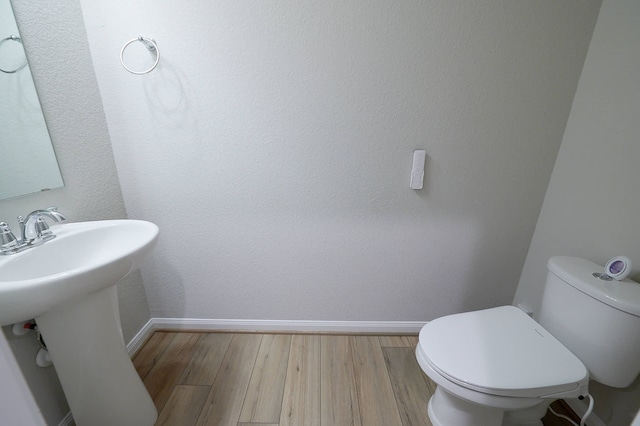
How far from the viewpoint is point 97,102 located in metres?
1.21

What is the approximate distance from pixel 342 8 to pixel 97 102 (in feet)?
3.90

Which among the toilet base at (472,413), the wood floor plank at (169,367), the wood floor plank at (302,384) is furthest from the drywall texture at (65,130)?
the toilet base at (472,413)

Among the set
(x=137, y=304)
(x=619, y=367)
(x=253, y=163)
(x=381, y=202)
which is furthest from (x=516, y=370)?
(x=137, y=304)

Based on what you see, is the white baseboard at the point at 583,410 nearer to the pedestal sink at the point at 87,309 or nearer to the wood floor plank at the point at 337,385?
the wood floor plank at the point at 337,385

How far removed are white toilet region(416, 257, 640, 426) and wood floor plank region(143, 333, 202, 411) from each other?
3.90 ft

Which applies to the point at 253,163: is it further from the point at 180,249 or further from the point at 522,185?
the point at 522,185

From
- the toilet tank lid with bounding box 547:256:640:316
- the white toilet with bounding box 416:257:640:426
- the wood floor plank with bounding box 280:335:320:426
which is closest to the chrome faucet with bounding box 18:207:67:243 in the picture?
the wood floor plank with bounding box 280:335:320:426

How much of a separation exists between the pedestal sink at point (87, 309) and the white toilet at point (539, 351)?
1.09 metres

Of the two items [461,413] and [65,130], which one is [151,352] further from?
[461,413]

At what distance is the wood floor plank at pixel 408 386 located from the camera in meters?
1.14

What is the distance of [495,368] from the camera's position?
2.81 feet

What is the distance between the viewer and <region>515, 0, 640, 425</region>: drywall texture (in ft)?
3.14

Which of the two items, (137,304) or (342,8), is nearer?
(342,8)

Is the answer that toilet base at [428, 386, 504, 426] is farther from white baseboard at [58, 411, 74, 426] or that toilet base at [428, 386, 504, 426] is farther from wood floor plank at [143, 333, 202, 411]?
white baseboard at [58, 411, 74, 426]
